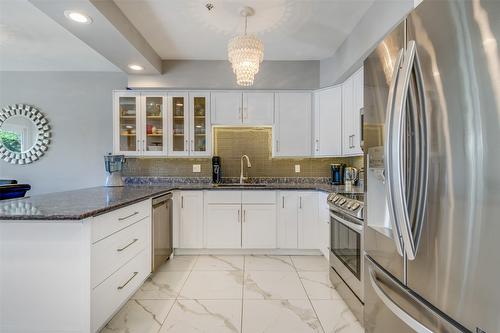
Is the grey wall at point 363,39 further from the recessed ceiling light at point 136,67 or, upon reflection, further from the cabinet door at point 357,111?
the recessed ceiling light at point 136,67

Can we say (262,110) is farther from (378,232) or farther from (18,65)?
(18,65)

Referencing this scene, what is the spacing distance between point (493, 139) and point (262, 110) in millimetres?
3110

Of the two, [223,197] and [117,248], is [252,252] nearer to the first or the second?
[223,197]

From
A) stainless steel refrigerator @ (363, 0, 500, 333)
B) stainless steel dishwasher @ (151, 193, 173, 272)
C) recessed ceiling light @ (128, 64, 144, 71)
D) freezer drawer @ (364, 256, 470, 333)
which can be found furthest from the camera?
recessed ceiling light @ (128, 64, 144, 71)

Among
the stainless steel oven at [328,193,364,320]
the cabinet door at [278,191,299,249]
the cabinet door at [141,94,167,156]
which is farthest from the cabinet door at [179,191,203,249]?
the stainless steel oven at [328,193,364,320]

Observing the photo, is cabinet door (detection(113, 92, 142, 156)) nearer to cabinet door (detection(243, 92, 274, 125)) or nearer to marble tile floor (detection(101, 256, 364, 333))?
cabinet door (detection(243, 92, 274, 125))

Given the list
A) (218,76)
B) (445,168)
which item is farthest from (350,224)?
(218,76)

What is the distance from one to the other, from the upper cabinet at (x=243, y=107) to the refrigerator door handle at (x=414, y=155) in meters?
2.79

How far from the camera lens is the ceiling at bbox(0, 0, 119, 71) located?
8.52ft

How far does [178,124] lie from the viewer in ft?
12.2

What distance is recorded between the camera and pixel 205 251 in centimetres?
347

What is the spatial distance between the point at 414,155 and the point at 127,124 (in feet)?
12.0

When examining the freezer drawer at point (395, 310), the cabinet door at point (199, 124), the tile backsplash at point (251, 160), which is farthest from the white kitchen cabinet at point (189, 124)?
the freezer drawer at point (395, 310)

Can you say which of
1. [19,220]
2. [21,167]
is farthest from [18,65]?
[19,220]
